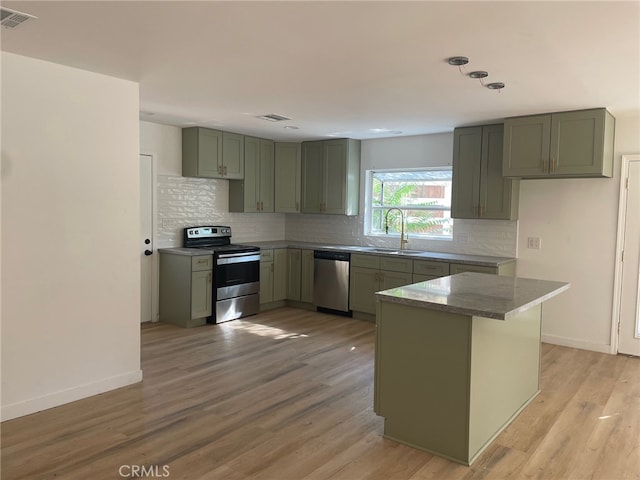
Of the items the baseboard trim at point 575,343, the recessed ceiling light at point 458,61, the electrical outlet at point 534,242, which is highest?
the recessed ceiling light at point 458,61

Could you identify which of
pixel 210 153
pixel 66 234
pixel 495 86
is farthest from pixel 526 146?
pixel 66 234

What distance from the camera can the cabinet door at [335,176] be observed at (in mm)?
6637

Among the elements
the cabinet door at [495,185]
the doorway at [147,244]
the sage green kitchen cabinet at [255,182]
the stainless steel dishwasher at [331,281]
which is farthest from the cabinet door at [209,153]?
the cabinet door at [495,185]

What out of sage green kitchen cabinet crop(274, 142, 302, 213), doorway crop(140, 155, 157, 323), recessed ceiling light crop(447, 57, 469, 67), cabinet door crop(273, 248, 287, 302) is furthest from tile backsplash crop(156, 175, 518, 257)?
recessed ceiling light crop(447, 57, 469, 67)

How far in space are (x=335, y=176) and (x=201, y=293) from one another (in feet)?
7.93

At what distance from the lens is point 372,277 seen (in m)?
6.00

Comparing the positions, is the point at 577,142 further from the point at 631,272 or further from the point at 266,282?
the point at 266,282

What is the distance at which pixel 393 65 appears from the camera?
319 centimetres

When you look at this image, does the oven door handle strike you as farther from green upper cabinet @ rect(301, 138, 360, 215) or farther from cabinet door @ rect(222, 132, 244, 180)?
green upper cabinet @ rect(301, 138, 360, 215)

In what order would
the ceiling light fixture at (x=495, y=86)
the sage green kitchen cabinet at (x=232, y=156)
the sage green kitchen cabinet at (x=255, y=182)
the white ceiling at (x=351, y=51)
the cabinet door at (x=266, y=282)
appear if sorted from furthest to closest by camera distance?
1. the sage green kitchen cabinet at (x=255, y=182)
2. the cabinet door at (x=266, y=282)
3. the sage green kitchen cabinet at (x=232, y=156)
4. the ceiling light fixture at (x=495, y=86)
5. the white ceiling at (x=351, y=51)

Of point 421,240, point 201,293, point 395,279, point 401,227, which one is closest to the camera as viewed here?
point 201,293

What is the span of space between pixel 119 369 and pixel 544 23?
365 centimetres

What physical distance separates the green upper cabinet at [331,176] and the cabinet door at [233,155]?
1.01 m

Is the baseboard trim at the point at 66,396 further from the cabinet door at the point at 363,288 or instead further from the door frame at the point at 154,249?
the cabinet door at the point at 363,288
